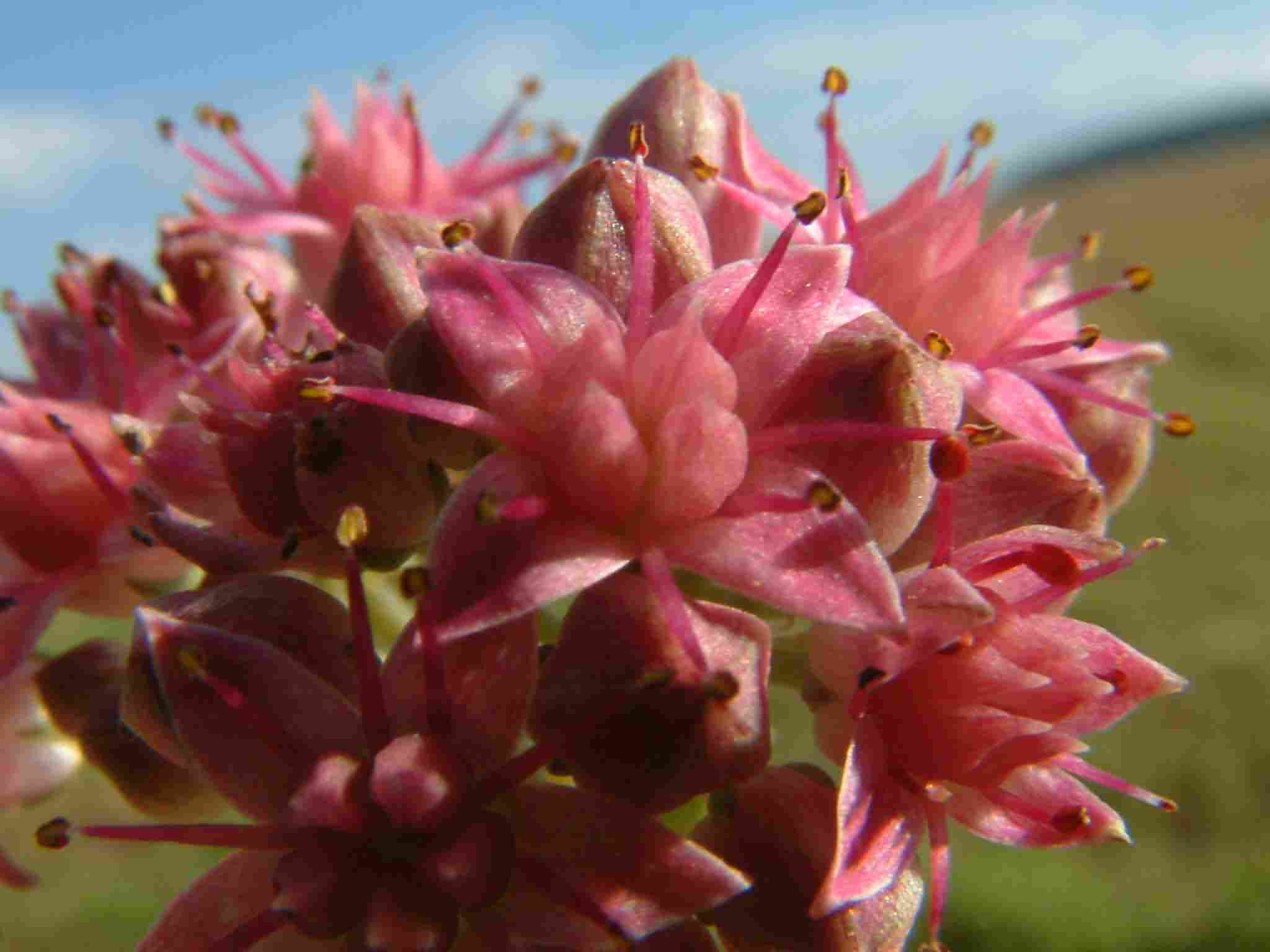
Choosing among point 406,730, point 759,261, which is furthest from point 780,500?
point 406,730

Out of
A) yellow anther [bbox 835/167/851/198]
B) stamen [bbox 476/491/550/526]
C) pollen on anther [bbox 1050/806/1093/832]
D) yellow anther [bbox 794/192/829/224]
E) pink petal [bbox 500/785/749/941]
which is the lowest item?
pollen on anther [bbox 1050/806/1093/832]

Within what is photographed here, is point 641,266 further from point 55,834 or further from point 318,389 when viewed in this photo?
point 55,834

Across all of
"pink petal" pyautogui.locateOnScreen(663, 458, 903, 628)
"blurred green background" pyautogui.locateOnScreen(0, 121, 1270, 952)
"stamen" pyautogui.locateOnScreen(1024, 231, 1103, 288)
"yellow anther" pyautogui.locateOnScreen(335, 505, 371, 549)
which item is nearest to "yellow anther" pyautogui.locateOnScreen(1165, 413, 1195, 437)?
"stamen" pyautogui.locateOnScreen(1024, 231, 1103, 288)

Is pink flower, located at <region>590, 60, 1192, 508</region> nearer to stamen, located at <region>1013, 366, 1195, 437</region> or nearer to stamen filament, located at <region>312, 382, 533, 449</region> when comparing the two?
stamen, located at <region>1013, 366, 1195, 437</region>

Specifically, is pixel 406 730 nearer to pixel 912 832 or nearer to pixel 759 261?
pixel 912 832

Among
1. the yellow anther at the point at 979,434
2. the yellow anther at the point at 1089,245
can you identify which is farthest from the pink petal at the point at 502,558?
the yellow anther at the point at 1089,245

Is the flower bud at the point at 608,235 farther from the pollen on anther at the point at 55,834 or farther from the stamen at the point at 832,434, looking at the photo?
the pollen on anther at the point at 55,834

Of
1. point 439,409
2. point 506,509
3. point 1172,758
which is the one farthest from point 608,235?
point 1172,758
